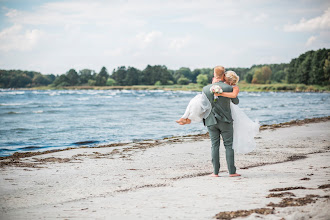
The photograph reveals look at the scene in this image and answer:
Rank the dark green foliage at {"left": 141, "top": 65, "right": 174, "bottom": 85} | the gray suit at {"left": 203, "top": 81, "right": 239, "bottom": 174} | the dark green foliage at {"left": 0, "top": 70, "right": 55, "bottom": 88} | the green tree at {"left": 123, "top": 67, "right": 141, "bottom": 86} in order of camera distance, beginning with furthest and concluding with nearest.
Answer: the green tree at {"left": 123, "top": 67, "right": 141, "bottom": 86}
the dark green foliage at {"left": 141, "top": 65, "right": 174, "bottom": 85}
the dark green foliage at {"left": 0, "top": 70, "right": 55, "bottom": 88}
the gray suit at {"left": 203, "top": 81, "right": 239, "bottom": 174}

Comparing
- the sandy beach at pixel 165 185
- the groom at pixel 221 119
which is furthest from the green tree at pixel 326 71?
the groom at pixel 221 119

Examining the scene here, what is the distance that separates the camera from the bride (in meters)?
6.77

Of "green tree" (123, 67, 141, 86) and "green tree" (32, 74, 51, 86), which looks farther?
"green tree" (123, 67, 141, 86)

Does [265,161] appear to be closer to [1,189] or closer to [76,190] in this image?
[76,190]

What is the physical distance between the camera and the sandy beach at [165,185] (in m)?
4.66

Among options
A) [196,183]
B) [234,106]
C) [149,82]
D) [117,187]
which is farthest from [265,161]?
[149,82]

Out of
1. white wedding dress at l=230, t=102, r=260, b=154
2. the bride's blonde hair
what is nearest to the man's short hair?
the bride's blonde hair

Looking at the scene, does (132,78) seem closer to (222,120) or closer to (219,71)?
(219,71)

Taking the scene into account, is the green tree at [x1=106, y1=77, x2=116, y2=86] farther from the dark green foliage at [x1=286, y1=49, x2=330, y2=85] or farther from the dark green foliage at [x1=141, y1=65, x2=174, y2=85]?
the dark green foliage at [x1=286, y1=49, x2=330, y2=85]

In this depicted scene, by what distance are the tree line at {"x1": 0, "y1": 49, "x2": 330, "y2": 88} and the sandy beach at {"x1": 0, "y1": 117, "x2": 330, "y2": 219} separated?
9731cm

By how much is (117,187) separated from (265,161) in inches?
161

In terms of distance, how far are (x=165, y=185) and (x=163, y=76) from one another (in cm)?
17413

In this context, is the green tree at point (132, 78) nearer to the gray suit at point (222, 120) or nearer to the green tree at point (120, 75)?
the green tree at point (120, 75)

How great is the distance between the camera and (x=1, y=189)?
634 cm
